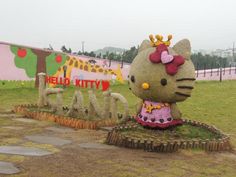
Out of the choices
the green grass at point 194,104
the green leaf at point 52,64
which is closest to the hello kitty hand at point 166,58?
the green grass at point 194,104

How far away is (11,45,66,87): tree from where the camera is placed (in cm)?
1833

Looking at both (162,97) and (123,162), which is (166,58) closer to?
(162,97)

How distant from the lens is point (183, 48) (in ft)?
24.7

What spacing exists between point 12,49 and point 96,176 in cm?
A: 1419

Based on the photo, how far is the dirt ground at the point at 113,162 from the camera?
202 inches

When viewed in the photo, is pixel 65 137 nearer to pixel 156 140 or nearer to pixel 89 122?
pixel 89 122

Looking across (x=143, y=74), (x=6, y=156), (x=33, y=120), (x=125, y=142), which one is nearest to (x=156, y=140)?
(x=125, y=142)

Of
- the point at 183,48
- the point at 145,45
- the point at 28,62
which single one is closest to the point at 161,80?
the point at 183,48

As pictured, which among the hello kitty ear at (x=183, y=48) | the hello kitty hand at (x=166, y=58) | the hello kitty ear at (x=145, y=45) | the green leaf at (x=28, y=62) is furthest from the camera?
the green leaf at (x=28, y=62)

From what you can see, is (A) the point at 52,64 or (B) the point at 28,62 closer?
(B) the point at 28,62

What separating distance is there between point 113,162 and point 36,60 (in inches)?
553

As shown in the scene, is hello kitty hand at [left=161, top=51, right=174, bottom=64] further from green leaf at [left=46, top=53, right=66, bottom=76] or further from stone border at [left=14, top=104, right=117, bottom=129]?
green leaf at [left=46, top=53, right=66, bottom=76]

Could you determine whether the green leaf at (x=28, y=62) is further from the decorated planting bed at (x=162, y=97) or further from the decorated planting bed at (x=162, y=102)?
the decorated planting bed at (x=162, y=97)

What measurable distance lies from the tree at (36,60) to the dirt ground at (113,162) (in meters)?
11.4
